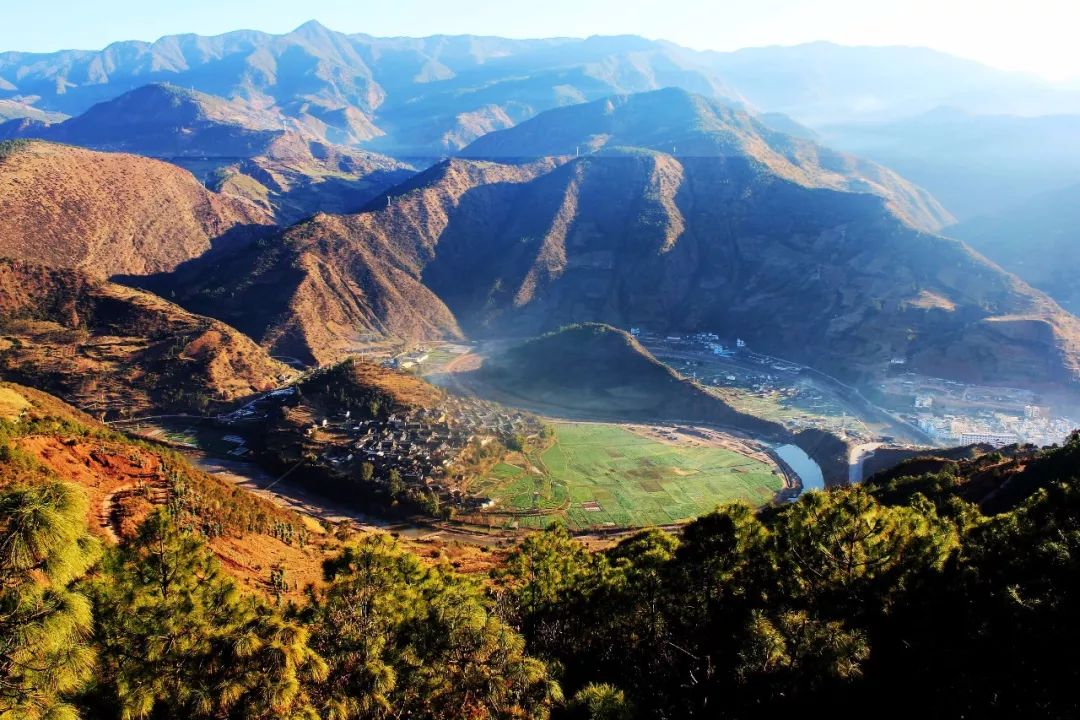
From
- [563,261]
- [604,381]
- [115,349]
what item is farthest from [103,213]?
[604,381]

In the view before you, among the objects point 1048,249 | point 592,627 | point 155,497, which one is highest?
point 592,627

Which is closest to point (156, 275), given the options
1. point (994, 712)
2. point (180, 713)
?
point (180, 713)

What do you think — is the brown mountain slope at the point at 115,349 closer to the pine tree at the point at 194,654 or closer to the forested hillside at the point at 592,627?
the forested hillside at the point at 592,627

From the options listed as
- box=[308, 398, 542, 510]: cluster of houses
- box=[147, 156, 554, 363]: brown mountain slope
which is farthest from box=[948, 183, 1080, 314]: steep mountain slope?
box=[147, 156, 554, 363]: brown mountain slope

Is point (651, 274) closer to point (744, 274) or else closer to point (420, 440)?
point (744, 274)

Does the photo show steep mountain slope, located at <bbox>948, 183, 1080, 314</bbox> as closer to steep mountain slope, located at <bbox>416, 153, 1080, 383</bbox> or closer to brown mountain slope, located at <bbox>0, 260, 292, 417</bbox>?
steep mountain slope, located at <bbox>416, 153, 1080, 383</bbox>

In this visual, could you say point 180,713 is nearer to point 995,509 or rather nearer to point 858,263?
point 995,509
